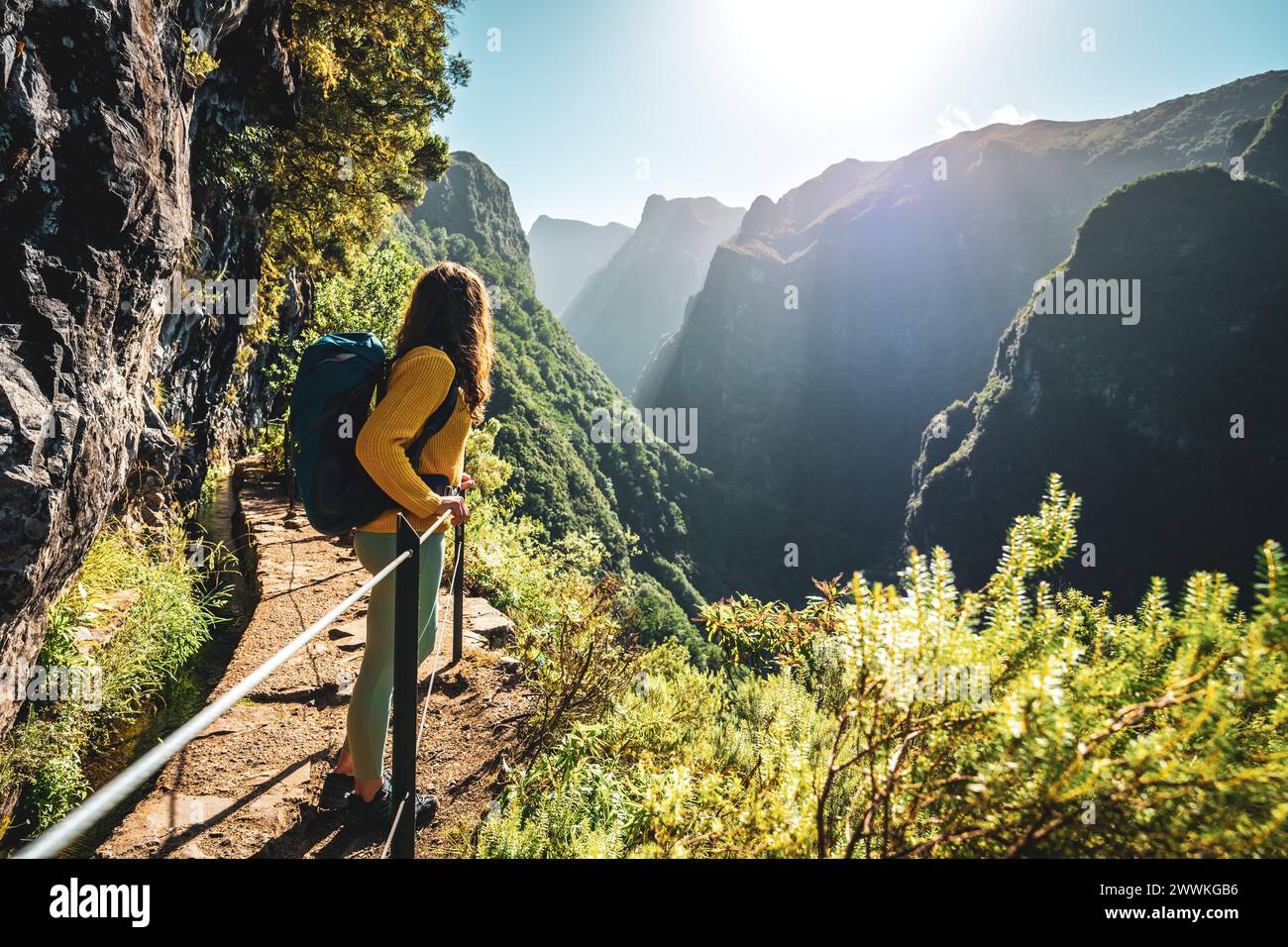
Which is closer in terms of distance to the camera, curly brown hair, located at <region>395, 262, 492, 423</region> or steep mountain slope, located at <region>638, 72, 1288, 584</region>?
curly brown hair, located at <region>395, 262, 492, 423</region>

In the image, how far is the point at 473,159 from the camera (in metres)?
117

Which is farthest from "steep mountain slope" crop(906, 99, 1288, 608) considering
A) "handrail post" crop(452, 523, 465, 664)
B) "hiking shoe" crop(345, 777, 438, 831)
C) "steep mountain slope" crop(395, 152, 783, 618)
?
"hiking shoe" crop(345, 777, 438, 831)

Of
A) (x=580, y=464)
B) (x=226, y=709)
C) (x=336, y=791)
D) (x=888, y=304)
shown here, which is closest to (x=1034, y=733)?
(x=226, y=709)

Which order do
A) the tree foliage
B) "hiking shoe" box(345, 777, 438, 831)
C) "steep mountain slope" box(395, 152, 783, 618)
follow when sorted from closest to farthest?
"hiking shoe" box(345, 777, 438, 831) → the tree foliage → "steep mountain slope" box(395, 152, 783, 618)

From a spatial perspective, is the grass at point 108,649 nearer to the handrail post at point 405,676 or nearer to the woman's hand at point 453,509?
the handrail post at point 405,676

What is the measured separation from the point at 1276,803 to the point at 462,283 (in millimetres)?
2502

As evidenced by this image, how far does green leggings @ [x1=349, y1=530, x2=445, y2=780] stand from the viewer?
85.4 inches

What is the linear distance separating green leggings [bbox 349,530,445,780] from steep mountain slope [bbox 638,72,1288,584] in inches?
3645

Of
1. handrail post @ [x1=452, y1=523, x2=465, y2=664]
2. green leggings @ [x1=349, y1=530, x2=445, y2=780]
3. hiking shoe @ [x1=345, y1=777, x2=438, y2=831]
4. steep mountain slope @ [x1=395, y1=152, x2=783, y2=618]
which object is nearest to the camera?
green leggings @ [x1=349, y1=530, x2=445, y2=780]

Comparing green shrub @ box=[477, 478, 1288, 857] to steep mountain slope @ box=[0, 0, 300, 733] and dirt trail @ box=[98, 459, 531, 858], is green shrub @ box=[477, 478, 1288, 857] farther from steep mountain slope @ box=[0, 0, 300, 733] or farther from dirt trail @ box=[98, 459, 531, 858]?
steep mountain slope @ box=[0, 0, 300, 733]

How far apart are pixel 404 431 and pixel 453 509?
1.06 ft

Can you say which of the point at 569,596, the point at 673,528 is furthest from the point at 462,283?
the point at 673,528

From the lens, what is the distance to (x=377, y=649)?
221cm
